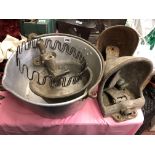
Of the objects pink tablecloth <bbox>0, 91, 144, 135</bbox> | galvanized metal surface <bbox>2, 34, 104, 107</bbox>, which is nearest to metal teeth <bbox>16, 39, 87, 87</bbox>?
galvanized metal surface <bbox>2, 34, 104, 107</bbox>

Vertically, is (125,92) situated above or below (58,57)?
below

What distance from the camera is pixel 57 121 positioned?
0.88 meters

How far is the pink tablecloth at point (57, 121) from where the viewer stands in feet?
2.89

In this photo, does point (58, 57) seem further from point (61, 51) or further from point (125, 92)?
point (125, 92)

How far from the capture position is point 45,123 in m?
0.88

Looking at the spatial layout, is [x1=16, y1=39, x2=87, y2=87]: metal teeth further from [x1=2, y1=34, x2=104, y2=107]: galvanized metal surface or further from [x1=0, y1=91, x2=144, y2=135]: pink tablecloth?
[x1=0, y1=91, x2=144, y2=135]: pink tablecloth

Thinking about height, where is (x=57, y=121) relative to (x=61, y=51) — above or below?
below

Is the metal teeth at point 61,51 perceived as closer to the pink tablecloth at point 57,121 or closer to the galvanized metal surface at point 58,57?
the galvanized metal surface at point 58,57

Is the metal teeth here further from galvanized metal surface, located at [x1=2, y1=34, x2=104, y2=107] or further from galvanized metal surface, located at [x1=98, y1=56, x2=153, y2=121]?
galvanized metal surface, located at [x1=98, y1=56, x2=153, y2=121]

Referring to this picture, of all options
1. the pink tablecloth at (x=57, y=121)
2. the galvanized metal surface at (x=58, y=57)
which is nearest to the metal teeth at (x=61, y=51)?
the galvanized metal surface at (x=58, y=57)

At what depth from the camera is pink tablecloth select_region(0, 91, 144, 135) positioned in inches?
34.7

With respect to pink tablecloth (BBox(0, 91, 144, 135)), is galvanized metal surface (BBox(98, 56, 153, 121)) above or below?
above

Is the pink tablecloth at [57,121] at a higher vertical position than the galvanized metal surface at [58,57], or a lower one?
lower

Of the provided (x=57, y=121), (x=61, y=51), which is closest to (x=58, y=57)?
(x=61, y=51)
